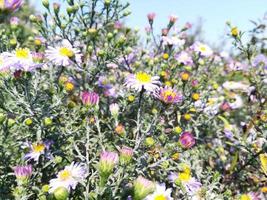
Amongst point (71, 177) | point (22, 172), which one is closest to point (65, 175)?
point (71, 177)

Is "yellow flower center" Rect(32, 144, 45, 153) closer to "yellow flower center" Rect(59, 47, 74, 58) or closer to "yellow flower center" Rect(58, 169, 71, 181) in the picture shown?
"yellow flower center" Rect(58, 169, 71, 181)

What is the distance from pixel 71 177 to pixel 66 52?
0.60m

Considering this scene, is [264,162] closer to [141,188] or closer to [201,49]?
[141,188]

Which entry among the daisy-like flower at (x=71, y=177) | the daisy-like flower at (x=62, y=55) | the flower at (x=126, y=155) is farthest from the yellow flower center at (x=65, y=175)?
the daisy-like flower at (x=62, y=55)

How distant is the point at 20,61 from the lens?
69.2 inches

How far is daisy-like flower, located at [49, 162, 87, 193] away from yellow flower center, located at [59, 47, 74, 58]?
519 millimetres

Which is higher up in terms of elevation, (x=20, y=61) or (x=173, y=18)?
(x=173, y=18)

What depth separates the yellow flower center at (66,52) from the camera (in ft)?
6.43

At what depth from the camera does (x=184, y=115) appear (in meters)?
2.18

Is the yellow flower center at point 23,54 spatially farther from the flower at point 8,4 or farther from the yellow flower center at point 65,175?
the yellow flower center at point 65,175

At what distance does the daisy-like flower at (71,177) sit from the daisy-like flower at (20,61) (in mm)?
400

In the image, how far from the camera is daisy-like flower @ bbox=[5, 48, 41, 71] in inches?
68.1

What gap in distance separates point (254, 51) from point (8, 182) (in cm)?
126

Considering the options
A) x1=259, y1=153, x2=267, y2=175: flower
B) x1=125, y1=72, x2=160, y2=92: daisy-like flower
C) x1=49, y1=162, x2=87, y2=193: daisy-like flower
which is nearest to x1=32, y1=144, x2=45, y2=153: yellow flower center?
x1=49, y1=162, x2=87, y2=193: daisy-like flower
